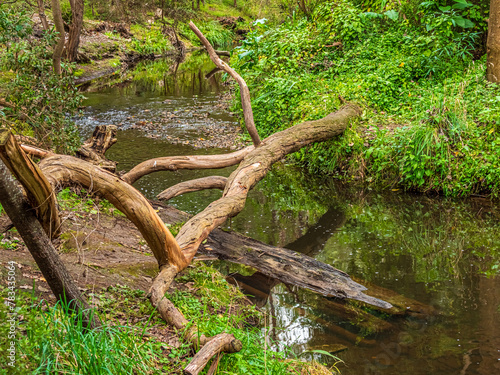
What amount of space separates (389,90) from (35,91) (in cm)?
681

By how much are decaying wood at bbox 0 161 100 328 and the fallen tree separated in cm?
13

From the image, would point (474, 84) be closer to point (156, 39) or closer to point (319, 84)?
point (319, 84)

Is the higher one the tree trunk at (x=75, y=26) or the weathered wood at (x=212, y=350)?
the tree trunk at (x=75, y=26)

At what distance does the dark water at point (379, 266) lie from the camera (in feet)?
13.8

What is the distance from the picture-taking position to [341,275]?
515cm

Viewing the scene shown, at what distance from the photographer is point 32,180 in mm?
2645

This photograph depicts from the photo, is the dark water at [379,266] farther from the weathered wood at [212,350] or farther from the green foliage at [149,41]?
the green foliage at [149,41]

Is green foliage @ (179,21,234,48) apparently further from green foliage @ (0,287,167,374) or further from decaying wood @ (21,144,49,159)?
green foliage @ (0,287,167,374)

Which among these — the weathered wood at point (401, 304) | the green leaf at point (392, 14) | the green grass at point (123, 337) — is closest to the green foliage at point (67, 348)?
the green grass at point (123, 337)

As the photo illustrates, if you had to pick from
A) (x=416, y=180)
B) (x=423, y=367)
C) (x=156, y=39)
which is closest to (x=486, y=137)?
(x=416, y=180)

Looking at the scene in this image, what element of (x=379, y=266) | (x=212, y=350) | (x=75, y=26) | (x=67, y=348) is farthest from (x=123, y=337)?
(x=75, y=26)

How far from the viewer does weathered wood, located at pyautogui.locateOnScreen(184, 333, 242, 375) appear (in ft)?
9.04

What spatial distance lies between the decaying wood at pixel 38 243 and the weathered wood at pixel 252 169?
153 centimetres

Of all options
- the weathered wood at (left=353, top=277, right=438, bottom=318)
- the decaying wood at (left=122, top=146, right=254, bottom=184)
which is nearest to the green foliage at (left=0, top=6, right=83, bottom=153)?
the decaying wood at (left=122, top=146, right=254, bottom=184)
